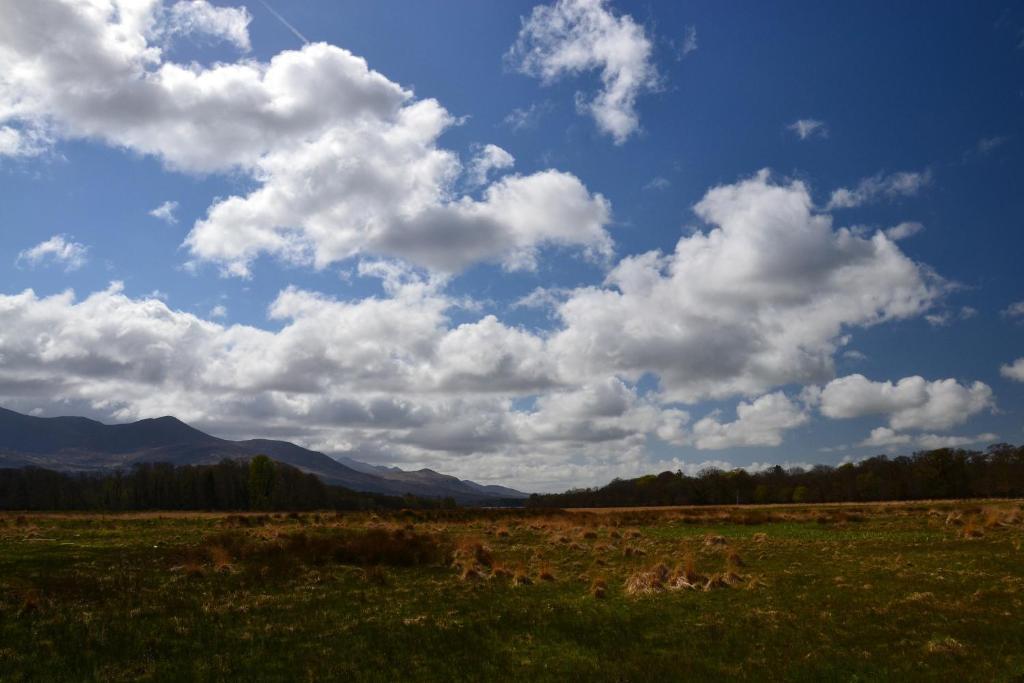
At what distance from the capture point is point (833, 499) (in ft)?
432

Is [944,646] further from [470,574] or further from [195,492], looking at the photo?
[195,492]

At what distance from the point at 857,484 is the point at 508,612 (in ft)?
437

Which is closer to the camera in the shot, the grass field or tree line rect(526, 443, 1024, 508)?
the grass field

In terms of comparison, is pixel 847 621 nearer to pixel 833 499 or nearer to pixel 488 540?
pixel 488 540

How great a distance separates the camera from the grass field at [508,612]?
43.1 feet

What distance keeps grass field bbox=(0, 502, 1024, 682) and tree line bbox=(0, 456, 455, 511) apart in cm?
11487

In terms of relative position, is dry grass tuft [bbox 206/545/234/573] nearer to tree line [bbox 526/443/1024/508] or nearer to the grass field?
the grass field

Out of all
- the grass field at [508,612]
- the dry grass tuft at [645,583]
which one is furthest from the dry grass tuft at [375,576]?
the dry grass tuft at [645,583]

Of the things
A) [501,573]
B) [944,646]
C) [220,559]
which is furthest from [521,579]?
[944,646]

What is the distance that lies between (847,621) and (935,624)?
6.52ft

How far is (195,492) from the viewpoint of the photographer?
147625 millimetres

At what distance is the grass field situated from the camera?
43.1ft

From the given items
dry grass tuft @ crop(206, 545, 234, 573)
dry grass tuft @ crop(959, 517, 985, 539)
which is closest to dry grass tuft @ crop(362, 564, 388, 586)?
dry grass tuft @ crop(206, 545, 234, 573)

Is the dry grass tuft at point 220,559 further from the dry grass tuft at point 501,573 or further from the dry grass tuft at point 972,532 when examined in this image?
the dry grass tuft at point 972,532
